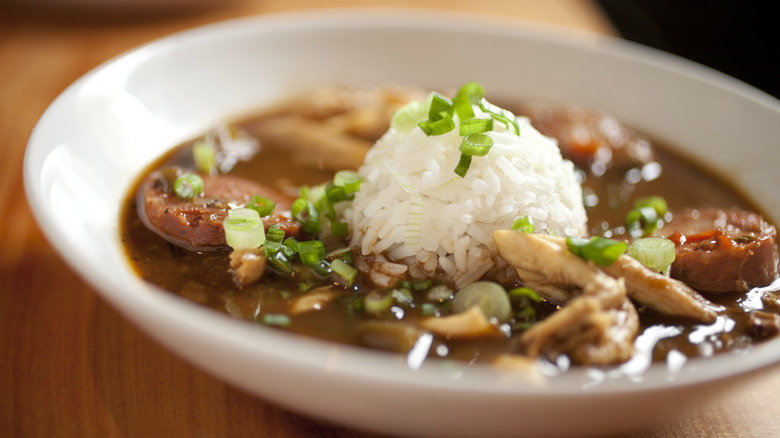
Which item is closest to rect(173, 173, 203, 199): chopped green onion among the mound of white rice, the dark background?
the mound of white rice

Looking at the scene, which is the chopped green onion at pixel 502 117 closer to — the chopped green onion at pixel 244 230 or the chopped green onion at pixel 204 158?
the chopped green onion at pixel 244 230

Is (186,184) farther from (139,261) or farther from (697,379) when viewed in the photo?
(697,379)

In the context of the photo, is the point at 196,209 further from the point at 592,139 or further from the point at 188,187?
the point at 592,139

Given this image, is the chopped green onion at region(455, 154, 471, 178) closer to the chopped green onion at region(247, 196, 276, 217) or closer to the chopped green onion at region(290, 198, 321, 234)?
the chopped green onion at region(290, 198, 321, 234)

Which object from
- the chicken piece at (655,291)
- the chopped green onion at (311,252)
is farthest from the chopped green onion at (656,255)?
the chopped green onion at (311,252)

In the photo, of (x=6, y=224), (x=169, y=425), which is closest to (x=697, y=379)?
(x=169, y=425)
